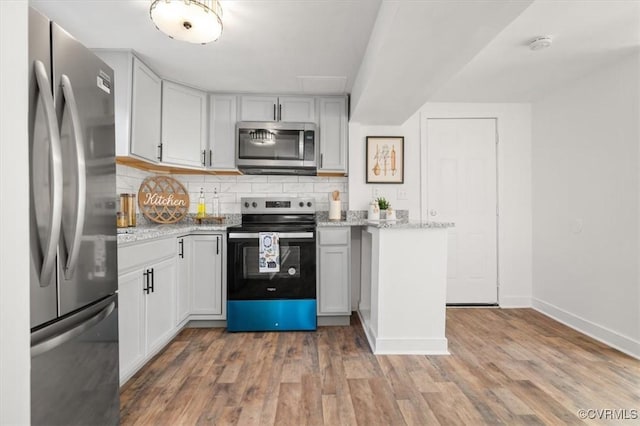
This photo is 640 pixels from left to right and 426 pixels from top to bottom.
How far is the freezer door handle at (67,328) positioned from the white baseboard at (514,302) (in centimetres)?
371

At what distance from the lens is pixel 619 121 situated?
246 cm

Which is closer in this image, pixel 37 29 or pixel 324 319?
pixel 37 29

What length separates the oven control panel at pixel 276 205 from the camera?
3340 mm

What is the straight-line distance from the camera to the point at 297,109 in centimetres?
315

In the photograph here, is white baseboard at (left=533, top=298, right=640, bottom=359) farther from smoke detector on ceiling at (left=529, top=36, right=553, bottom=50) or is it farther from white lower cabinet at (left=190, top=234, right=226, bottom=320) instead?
white lower cabinet at (left=190, top=234, right=226, bottom=320)

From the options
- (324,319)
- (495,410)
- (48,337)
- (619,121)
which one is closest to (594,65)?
(619,121)

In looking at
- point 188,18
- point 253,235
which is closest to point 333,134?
point 253,235

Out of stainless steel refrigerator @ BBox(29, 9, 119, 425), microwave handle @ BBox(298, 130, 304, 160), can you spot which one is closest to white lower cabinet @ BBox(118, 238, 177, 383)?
stainless steel refrigerator @ BBox(29, 9, 119, 425)

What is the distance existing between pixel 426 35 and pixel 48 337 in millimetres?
2046

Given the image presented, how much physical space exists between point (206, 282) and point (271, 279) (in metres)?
0.62

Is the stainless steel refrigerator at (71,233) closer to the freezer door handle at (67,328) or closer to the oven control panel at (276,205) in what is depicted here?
the freezer door handle at (67,328)

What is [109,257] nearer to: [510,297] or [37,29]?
[37,29]

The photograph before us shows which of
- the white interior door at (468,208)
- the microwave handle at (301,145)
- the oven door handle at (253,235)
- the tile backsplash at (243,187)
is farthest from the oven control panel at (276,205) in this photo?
the white interior door at (468,208)

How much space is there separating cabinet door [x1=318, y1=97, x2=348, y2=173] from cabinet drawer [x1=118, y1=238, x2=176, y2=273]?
1.60m
